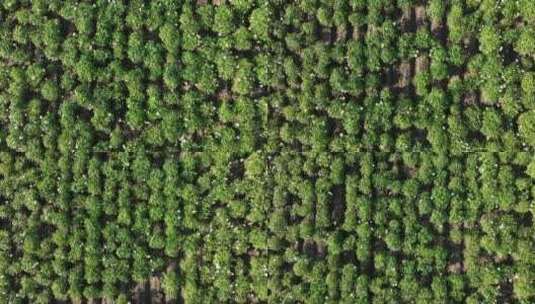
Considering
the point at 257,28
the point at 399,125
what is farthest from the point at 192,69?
the point at 399,125

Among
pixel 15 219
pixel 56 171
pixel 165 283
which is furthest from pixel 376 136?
pixel 15 219

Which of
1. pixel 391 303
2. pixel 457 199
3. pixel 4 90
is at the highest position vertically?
pixel 4 90

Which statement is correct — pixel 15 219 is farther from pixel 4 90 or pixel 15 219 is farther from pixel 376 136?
pixel 376 136

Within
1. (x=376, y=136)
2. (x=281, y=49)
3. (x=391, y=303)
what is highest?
(x=281, y=49)

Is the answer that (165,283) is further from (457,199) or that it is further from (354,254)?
(457,199)

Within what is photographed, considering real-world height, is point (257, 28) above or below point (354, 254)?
above

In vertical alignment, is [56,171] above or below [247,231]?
above
